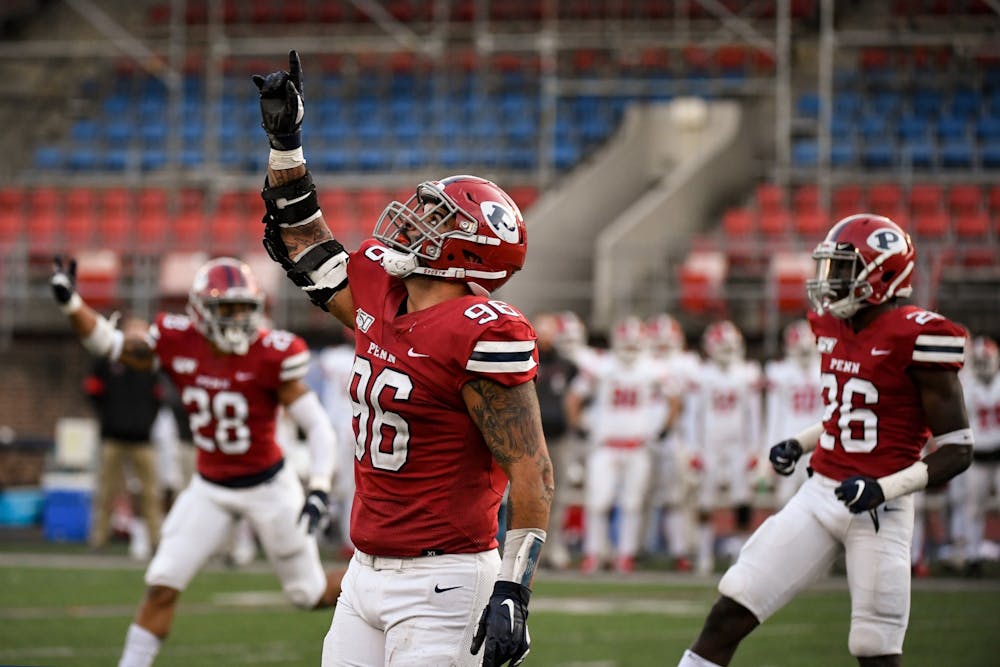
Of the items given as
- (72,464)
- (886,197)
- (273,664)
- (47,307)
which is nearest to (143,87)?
(47,307)

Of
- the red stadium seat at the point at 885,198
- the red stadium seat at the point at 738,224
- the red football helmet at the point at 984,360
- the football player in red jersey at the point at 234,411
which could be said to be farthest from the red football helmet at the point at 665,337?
the football player in red jersey at the point at 234,411

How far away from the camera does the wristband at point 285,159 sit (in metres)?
4.44

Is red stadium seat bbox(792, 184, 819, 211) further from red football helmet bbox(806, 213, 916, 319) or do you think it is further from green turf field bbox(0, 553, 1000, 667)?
red football helmet bbox(806, 213, 916, 319)

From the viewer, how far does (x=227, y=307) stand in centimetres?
705

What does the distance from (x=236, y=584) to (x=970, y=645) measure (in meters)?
5.17

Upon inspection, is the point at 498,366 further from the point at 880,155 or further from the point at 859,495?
the point at 880,155

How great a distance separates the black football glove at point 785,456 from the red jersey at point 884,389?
20 centimetres

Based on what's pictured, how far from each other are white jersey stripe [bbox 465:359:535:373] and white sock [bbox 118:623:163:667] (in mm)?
3000

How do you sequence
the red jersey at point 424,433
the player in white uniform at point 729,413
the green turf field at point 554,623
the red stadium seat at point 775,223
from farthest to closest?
the red stadium seat at point 775,223
the player in white uniform at point 729,413
the green turf field at point 554,623
the red jersey at point 424,433

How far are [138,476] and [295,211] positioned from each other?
29.7 feet

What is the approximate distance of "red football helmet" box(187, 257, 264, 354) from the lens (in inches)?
274

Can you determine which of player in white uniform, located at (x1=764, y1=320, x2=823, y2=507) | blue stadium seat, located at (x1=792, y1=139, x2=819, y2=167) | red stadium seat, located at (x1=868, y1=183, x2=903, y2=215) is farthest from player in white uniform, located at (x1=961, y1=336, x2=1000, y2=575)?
blue stadium seat, located at (x1=792, y1=139, x2=819, y2=167)

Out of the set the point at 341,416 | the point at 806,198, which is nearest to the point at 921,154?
the point at 806,198

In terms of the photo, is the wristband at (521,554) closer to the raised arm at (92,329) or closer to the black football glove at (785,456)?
the black football glove at (785,456)
